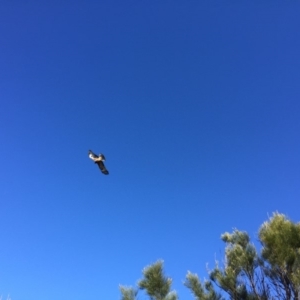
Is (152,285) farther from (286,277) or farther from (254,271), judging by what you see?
(286,277)

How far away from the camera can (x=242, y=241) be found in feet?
30.0

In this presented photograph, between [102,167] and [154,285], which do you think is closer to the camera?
[154,285]

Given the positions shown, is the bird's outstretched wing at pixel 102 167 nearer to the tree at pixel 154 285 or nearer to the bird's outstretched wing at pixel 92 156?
the bird's outstretched wing at pixel 92 156

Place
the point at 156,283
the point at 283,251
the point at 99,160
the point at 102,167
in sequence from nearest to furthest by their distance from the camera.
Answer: the point at 283,251
the point at 156,283
the point at 102,167
the point at 99,160

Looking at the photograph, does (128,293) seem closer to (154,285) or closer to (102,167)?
(154,285)

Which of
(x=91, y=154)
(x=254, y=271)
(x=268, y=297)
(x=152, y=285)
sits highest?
(x=91, y=154)

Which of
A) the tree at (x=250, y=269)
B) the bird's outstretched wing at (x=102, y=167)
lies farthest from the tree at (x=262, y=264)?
the bird's outstretched wing at (x=102, y=167)

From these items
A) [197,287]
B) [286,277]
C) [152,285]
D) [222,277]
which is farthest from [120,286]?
[286,277]

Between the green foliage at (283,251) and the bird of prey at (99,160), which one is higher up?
Result: the bird of prey at (99,160)

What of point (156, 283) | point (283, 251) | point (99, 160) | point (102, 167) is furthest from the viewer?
point (99, 160)

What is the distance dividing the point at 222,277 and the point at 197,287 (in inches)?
28.6

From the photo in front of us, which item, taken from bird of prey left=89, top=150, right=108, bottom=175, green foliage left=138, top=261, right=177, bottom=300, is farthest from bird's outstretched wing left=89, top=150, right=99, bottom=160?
green foliage left=138, top=261, right=177, bottom=300

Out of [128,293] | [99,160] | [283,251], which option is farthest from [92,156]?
[283,251]

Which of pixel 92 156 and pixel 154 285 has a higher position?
pixel 92 156
